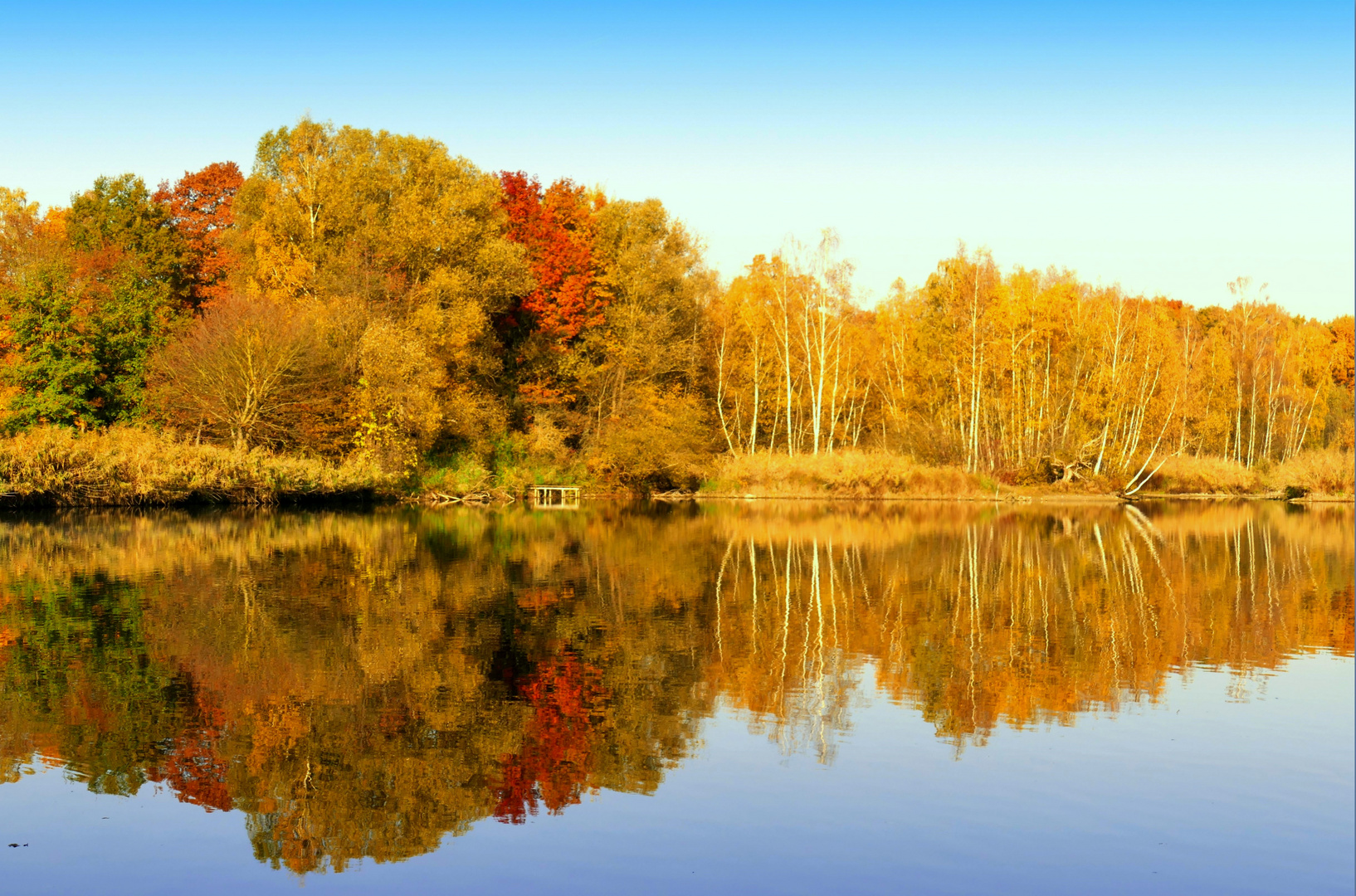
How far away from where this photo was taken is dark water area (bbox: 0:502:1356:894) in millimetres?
7668

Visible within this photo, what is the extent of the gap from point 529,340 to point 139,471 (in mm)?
20942

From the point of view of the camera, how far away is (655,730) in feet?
35.7

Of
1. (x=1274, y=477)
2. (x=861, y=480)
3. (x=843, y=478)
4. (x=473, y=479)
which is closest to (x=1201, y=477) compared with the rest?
(x=1274, y=477)

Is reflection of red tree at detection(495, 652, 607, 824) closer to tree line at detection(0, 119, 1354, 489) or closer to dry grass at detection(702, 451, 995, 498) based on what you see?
tree line at detection(0, 119, 1354, 489)

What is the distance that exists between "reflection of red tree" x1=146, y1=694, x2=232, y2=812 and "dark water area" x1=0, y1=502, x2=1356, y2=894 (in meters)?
0.04

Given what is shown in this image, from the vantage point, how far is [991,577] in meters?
23.2

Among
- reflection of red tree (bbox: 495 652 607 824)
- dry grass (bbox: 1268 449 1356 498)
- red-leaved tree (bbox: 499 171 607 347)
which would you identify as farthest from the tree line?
reflection of red tree (bbox: 495 652 607 824)

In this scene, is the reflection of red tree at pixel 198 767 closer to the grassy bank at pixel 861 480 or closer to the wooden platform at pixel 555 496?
the wooden platform at pixel 555 496

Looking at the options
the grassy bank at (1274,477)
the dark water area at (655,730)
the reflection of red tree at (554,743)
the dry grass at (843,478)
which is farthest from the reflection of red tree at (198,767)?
the grassy bank at (1274,477)

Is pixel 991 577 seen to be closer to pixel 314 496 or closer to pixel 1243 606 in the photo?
pixel 1243 606

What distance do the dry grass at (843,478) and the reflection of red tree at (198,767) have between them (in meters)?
43.4

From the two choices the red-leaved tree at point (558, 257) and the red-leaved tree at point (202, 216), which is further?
the red-leaved tree at point (202, 216)

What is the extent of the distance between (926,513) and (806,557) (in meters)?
19.4

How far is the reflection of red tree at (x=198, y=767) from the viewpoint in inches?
340
